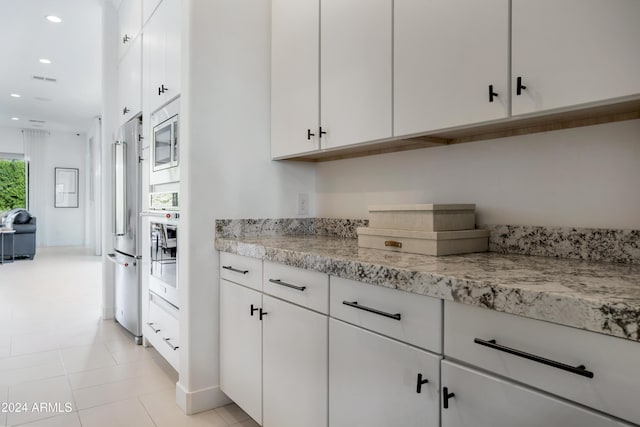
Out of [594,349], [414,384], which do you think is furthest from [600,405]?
[414,384]

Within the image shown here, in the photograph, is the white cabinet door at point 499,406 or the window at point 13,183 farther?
the window at point 13,183

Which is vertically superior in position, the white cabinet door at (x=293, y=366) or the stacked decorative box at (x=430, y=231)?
the stacked decorative box at (x=430, y=231)

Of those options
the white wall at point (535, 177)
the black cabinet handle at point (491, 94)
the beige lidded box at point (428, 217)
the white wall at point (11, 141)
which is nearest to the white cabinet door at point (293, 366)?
the beige lidded box at point (428, 217)

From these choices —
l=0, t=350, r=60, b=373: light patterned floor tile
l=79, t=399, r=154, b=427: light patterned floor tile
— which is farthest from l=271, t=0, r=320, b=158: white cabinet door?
l=0, t=350, r=60, b=373: light patterned floor tile

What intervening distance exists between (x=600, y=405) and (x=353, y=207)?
5.26ft

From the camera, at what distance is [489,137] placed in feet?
5.30

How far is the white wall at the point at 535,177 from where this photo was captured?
1.27 metres

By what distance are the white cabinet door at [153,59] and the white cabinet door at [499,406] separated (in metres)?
2.33

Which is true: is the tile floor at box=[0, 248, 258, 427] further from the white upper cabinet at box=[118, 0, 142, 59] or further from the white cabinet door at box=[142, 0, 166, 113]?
the white upper cabinet at box=[118, 0, 142, 59]

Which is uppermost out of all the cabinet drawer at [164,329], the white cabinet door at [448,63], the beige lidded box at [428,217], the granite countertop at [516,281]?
the white cabinet door at [448,63]

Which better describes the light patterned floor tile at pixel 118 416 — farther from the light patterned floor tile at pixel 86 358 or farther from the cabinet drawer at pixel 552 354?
the cabinet drawer at pixel 552 354

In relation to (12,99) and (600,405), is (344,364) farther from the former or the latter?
(12,99)

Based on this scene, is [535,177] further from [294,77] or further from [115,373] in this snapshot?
[115,373]

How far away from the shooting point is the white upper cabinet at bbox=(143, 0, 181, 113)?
230cm
